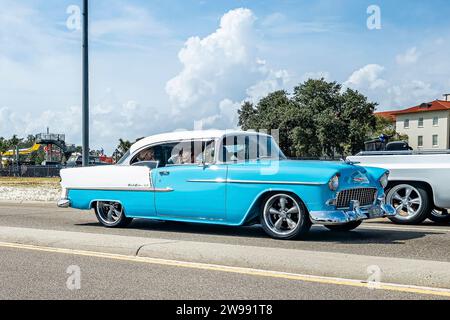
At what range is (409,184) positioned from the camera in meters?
10.8

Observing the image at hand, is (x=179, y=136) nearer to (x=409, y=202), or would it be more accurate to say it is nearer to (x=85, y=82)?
(x=409, y=202)

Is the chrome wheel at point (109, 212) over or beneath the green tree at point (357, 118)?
beneath

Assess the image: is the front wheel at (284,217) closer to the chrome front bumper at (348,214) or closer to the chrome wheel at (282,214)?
the chrome wheel at (282,214)

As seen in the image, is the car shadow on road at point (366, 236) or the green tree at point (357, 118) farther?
the green tree at point (357, 118)

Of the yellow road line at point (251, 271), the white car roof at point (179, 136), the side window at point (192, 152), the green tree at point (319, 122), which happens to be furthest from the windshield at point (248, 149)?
the green tree at point (319, 122)

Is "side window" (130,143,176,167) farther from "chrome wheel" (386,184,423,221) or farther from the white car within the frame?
"chrome wheel" (386,184,423,221)

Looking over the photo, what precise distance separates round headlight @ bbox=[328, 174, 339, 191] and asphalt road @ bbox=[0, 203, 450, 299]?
799 mm

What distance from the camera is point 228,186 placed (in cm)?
881

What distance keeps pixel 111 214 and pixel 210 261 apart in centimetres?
419

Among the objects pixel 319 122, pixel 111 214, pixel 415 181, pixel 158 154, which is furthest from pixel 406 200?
pixel 319 122

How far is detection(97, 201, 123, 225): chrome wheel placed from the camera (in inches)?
412

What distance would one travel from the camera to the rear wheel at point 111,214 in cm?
1044

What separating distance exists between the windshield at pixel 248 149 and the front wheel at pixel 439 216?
3.95 m
